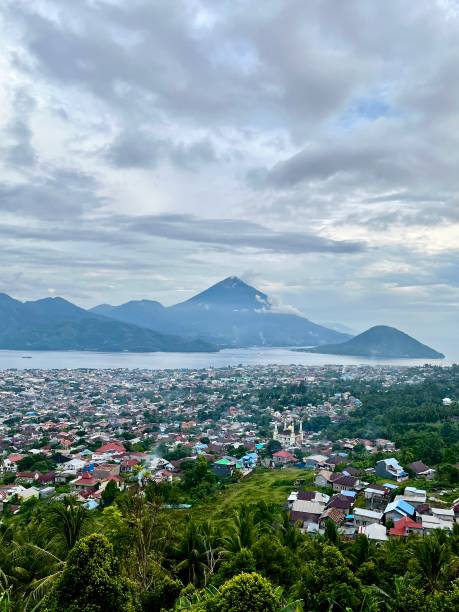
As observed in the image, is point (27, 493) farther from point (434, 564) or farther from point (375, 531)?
point (434, 564)

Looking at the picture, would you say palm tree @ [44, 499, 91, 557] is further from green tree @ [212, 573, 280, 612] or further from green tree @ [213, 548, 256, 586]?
green tree @ [212, 573, 280, 612]

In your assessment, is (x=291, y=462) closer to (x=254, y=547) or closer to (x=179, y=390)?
(x=254, y=547)

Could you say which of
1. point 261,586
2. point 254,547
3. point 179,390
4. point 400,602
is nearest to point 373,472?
point 254,547

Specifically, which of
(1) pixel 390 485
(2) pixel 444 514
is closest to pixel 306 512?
(2) pixel 444 514

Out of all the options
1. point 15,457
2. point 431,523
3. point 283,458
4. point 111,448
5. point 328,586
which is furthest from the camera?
point 283,458

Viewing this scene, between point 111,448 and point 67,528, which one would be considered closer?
point 67,528
